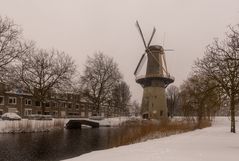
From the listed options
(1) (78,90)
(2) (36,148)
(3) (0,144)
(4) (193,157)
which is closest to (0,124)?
(3) (0,144)

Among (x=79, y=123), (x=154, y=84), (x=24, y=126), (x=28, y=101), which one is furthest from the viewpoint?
(x=28, y=101)

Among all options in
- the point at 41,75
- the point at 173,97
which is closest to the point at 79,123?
the point at 41,75

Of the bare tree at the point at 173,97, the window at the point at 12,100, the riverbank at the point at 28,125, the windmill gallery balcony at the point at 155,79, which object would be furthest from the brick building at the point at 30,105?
the bare tree at the point at 173,97

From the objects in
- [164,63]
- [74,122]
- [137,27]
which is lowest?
[74,122]

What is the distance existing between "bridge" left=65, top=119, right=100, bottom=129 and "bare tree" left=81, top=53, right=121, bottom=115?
17.9ft

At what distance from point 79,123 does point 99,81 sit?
1014 cm

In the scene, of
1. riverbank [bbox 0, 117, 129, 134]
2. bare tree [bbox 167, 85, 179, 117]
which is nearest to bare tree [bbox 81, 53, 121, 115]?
riverbank [bbox 0, 117, 129, 134]

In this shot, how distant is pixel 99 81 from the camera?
66.1m

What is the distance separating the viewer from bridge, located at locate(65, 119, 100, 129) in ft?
184

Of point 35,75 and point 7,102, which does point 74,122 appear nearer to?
point 35,75

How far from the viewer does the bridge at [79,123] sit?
184ft

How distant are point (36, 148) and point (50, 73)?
30271 millimetres

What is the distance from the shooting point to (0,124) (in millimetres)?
39781

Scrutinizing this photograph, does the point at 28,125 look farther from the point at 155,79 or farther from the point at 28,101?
the point at 28,101
